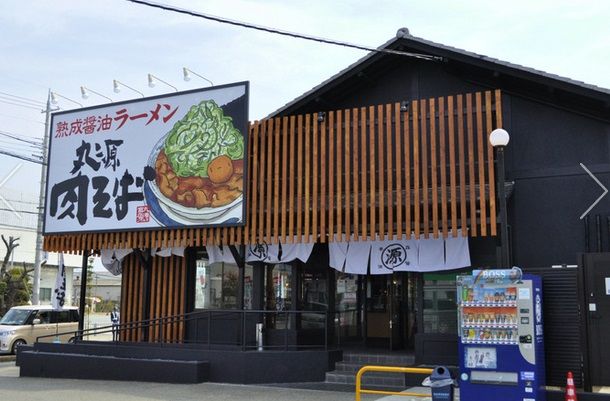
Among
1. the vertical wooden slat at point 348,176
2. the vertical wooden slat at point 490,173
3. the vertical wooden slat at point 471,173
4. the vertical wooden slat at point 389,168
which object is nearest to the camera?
the vertical wooden slat at point 490,173

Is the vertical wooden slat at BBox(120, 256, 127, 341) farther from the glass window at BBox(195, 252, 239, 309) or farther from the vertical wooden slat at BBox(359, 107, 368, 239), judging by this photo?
the vertical wooden slat at BBox(359, 107, 368, 239)

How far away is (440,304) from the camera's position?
1370 centimetres

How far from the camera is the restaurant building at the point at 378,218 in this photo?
12.9 m

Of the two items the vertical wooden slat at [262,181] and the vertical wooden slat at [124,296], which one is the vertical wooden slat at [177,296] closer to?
the vertical wooden slat at [124,296]

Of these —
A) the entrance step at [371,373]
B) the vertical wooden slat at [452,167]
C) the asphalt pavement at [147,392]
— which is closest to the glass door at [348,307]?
the entrance step at [371,373]

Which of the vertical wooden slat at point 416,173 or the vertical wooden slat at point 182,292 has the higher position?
the vertical wooden slat at point 416,173

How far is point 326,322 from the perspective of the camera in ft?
47.9

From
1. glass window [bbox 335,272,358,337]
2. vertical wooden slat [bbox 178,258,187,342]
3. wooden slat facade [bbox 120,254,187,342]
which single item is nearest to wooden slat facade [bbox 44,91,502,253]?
vertical wooden slat [bbox 178,258,187,342]

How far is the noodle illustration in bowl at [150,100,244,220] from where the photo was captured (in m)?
15.0

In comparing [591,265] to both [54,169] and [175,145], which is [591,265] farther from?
[54,169]

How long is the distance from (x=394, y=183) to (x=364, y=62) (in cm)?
317

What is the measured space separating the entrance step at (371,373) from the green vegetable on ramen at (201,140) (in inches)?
218

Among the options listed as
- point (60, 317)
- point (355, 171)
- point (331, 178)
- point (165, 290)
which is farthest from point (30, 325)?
point (355, 171)

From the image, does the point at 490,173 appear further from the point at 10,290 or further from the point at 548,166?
the point at 10,290
